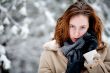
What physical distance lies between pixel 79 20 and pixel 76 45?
0.25m

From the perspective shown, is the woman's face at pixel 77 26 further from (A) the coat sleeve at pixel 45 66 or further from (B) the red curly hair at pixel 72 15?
(A) the coat sleeve at pixel 45 66

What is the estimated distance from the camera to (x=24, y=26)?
9922mm

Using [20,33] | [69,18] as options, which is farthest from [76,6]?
[20,33]

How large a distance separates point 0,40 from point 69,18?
12.7 ft

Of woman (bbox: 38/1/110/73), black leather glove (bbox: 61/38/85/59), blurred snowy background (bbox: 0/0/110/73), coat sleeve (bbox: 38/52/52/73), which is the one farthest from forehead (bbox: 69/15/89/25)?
blurred snowy background (bbox: 0/0/110/73)

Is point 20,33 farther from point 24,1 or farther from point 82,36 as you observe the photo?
point 82,36

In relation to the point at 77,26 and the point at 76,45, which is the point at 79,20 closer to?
the point at 77,26

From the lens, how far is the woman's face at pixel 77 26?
622 cm

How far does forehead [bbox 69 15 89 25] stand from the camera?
6250 mm

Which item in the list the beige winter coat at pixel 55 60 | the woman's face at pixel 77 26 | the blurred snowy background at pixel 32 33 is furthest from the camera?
the blurred snowy background at pixel 32 33

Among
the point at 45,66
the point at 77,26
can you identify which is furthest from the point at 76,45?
the point at 45,66

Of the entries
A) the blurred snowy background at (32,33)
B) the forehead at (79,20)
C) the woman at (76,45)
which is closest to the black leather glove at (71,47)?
the woman at (76,45)

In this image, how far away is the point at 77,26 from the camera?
20.4 feet

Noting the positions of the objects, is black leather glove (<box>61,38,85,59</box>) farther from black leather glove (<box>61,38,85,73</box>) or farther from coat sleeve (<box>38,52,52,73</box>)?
coat sleeve (<box>38,52,52,73</box>)
